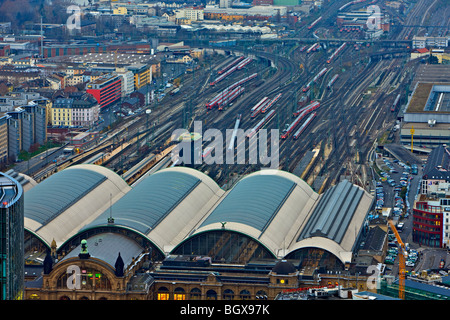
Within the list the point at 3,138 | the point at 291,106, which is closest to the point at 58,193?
the point at 3,138

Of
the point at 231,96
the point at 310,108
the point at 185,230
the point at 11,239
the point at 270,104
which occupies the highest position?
the point at 11,239

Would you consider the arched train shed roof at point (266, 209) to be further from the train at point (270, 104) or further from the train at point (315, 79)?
the train at point (315, 79)

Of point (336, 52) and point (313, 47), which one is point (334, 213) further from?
point (313, 47)

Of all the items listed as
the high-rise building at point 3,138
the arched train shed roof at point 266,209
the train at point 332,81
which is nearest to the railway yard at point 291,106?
the train at point 332,81

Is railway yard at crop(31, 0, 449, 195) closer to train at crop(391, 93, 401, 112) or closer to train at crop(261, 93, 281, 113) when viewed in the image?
train at crop(261, 93, 281, 113)
